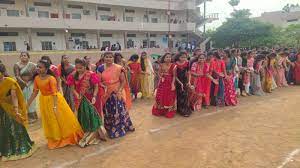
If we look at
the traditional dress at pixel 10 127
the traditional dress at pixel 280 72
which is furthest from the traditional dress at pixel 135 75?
the traditional dress at pixel 280 72

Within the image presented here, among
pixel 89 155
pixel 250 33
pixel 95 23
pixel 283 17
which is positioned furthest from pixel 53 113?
pixel 283 17

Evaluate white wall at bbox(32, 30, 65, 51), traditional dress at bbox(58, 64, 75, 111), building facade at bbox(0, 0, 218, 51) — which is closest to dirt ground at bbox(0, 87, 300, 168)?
traditional dress at bbox(58, 64, 75, 111)

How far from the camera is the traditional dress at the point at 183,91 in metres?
6.80

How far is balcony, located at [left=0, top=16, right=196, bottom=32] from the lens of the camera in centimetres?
2626

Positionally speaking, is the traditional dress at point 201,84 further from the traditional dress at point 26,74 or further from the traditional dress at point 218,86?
the traditional dress at point 26,74

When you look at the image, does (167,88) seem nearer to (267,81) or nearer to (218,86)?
(218,86)

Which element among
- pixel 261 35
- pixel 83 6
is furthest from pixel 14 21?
pixel 261 35

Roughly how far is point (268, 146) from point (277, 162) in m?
0.64

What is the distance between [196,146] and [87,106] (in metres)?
1.98

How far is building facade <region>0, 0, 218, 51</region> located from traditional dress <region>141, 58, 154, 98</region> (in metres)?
19.6

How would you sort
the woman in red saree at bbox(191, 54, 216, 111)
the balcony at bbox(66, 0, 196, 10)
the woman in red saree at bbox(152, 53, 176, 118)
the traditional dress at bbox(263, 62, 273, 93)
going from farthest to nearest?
the balcony at bbox(66, 0, 196, 10) < the traditional dress at bbox(263, 62, 273, 93) < the woman in red saree at bbox(191, 54, 216, 111) < the woman in red saree at bbox(152, 53, 176, 118)

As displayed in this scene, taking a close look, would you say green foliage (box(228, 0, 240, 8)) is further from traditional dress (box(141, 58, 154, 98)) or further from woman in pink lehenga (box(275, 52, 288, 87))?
traditional dress (box(141, 58, 154, 98))

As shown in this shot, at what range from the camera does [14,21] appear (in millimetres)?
26094

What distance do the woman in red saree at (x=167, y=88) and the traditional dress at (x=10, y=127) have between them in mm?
3214
